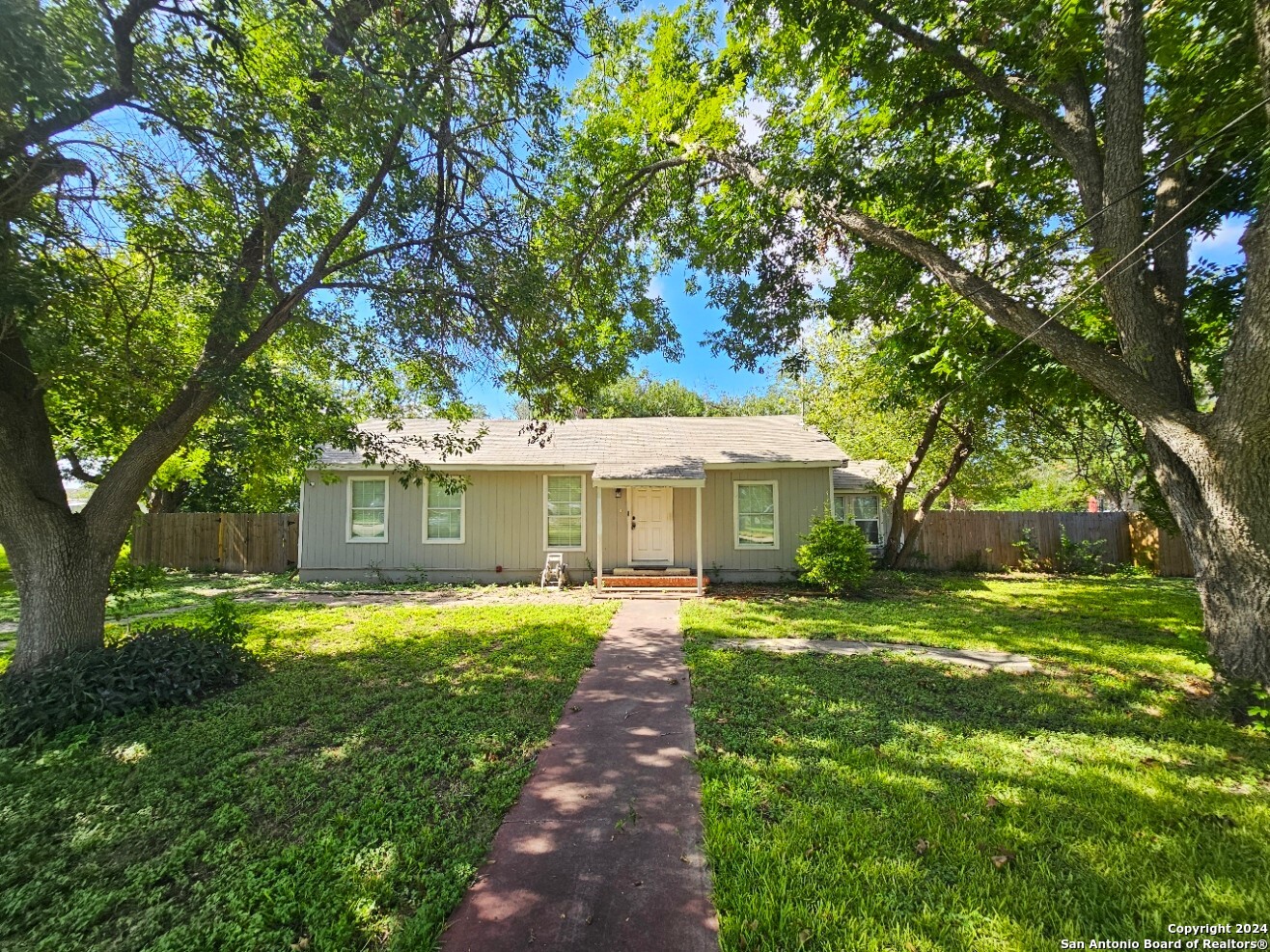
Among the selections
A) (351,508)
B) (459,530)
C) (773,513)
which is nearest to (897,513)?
(773,513)

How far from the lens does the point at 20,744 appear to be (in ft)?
12.2

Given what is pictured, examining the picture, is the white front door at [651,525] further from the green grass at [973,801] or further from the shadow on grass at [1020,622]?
the green grass at [973,801]

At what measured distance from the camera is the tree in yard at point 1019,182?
421 centimetres

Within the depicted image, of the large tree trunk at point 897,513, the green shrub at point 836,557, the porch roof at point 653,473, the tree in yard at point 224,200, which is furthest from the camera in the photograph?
the large tree trunk at point 897,513

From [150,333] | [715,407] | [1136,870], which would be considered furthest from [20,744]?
[715,407]

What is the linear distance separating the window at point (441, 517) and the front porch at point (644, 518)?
3306 millimetres

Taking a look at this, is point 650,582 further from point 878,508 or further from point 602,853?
point 878,508

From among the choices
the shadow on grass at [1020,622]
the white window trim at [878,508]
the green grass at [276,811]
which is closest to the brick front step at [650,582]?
the shadow on grass at [1020,622]

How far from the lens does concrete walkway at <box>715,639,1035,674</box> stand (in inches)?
220

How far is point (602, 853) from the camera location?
8.25ft

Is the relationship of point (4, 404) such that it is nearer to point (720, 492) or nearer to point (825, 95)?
point (825, 95)

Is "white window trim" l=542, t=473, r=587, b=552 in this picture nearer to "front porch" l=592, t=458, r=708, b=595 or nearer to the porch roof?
"front porch" l=592, t=458, r=708, b=595

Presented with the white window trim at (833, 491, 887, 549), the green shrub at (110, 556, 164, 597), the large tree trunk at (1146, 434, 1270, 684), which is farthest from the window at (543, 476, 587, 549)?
the large tree trunk at (1146, 434, 1270, 684)

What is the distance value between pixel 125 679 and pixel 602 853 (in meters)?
4.39
